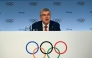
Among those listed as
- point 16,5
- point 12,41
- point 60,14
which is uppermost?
point 16,5

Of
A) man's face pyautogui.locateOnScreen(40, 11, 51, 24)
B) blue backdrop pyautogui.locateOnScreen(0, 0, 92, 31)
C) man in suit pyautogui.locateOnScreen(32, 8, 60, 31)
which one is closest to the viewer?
man in suit pyautogui.locateOnScreen(32, 8, 60, 31)

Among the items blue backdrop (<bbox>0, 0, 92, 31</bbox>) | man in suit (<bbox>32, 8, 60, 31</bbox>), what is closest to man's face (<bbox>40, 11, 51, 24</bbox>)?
man in suit (<bbox>32, 8, 60, 31</bbox>)

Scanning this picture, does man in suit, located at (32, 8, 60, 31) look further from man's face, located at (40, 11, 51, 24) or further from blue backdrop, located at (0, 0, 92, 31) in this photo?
blue backdrop, located at (0, 0, 92, 31)

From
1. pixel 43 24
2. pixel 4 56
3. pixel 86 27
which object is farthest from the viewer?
pixel 86 27

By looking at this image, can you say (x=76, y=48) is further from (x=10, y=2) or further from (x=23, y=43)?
(x=10, y=2)

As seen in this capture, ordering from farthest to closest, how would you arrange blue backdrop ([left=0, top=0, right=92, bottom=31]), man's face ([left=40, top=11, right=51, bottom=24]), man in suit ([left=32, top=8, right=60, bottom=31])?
blue backdrop ([left=0, top=0, right=92, bottom=31]) < man's face ([left=40, top=11, right=51, bottom=24]) < man in suit ([left=32, top=8, right=60, bottom=31])

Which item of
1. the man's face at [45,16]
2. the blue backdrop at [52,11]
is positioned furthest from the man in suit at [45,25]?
the blue backdrop at [52,11]

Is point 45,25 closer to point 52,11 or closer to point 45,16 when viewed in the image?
point 45,16

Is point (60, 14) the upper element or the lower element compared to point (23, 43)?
upper

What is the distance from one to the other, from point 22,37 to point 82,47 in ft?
1.23

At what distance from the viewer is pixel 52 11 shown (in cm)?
366

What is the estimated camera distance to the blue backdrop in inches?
143

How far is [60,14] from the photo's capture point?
365 centimetres

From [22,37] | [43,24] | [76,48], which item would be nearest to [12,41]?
[22,37]
